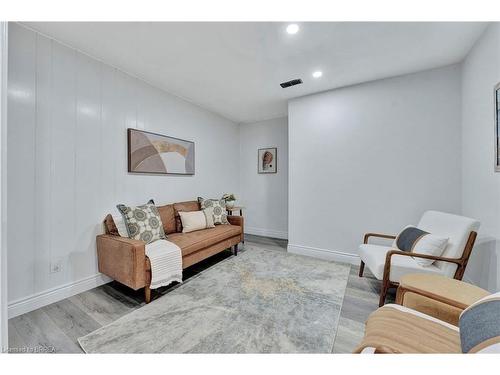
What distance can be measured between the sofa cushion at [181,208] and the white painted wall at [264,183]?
64.1 inches

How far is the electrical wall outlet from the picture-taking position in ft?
6.23

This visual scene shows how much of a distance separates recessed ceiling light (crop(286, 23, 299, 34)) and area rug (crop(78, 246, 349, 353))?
8.37 ft

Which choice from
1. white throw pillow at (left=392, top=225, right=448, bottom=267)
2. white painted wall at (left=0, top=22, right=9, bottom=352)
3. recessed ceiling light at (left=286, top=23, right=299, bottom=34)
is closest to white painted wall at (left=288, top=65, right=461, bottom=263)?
white throw pillow at (left=392, top=225, right=448, bottom=267)

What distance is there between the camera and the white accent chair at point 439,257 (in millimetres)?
1656

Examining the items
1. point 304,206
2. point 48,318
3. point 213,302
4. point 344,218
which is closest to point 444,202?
point 344,218

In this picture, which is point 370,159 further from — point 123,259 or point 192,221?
point 123,259

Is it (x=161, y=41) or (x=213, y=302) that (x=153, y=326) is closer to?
(x=213, y=302)

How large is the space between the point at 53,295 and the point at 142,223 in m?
0.99

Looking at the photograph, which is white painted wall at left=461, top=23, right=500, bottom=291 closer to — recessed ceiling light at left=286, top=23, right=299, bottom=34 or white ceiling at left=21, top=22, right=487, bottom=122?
white ceiling at left=21, top=22, right=487, bottom=122

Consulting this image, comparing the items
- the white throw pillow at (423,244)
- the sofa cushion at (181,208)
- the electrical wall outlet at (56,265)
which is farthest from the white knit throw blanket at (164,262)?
the white throw pillow at (423,244)

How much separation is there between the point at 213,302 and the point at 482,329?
181 cm

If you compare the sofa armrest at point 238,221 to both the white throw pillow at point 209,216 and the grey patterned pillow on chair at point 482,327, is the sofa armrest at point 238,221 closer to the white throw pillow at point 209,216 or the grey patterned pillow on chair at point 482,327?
the white throw pillow at point 209,216

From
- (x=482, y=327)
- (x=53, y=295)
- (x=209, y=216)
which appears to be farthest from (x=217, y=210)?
(x=482, y=327)
